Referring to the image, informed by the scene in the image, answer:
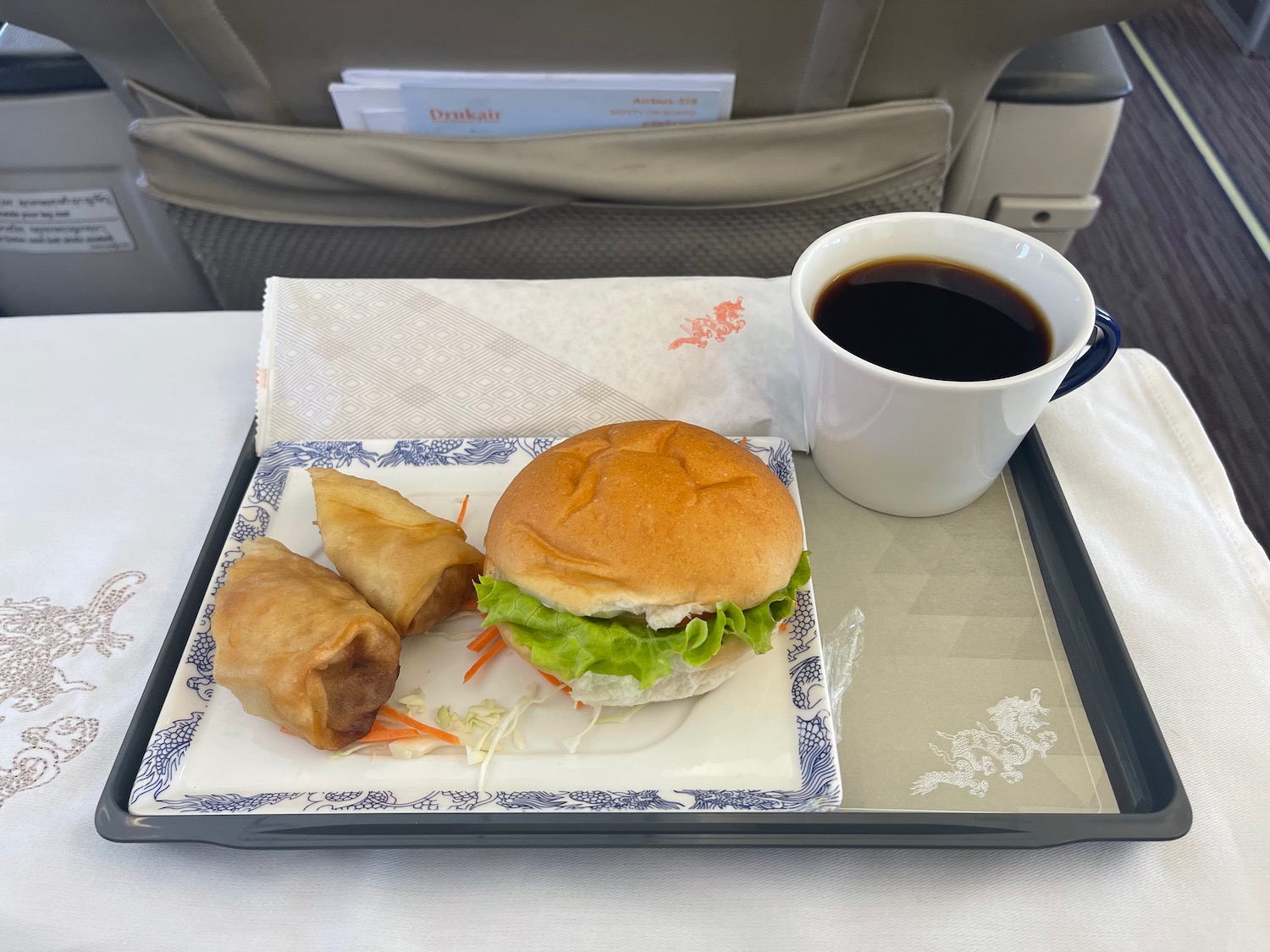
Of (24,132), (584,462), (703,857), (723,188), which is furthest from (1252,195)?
(24,132)

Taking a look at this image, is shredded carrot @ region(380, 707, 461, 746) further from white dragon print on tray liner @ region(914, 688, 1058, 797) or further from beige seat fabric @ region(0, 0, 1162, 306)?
beige seat fabric @ region(0, 0, 1162, 306)

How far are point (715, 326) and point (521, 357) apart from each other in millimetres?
273

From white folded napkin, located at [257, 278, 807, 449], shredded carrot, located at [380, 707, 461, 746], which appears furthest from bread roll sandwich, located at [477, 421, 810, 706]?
white folded napkin, located at [257, 278, 807, 449]

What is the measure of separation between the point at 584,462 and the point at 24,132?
41.0 inches

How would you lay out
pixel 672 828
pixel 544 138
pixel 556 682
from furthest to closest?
pixel 544 138, pixel 556 682, pixel 672 828

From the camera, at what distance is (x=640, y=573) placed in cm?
71

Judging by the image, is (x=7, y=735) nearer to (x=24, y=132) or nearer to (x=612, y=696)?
(x=612, y=696)

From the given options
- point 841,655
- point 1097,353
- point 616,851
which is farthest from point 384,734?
point 1097,353

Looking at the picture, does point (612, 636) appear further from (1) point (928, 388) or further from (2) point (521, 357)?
(2) point (521, 357)

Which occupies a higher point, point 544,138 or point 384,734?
point 544,138

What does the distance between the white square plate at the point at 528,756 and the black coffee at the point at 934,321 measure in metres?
0.27

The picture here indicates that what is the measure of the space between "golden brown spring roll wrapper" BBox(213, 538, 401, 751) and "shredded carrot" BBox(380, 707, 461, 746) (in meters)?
0.02

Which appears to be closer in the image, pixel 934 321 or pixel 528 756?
pixel 528 756

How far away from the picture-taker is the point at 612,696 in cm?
75
